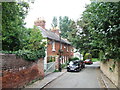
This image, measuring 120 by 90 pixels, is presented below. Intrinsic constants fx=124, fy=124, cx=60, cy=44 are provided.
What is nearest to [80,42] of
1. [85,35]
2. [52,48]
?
[85,35]

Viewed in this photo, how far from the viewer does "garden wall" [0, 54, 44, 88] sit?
665 centimetres

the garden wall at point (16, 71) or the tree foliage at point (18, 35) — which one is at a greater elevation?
the tree foliage at point (18, 35)

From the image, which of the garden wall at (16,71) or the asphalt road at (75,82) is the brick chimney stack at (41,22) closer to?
the asphalt road at (75,82)

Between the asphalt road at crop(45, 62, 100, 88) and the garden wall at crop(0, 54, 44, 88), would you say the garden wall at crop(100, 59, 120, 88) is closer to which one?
the asphalt road at crop(45, 62, 100, 88)

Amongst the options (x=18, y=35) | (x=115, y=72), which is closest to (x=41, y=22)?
(x=18, y=35)

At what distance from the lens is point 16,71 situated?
25.4ft

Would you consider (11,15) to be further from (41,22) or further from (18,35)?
(41,22)

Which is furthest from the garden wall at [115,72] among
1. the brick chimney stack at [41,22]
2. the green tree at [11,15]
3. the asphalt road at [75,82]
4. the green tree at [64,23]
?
the green tree at [64,23]

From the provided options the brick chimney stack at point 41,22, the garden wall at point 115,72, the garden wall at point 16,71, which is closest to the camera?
the garden wall at point 16,71

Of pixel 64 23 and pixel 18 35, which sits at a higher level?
pixel 64 23

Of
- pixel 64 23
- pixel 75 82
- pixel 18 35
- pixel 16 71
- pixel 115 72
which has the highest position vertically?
pixel 64 23

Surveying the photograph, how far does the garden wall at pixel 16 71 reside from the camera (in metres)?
6.65

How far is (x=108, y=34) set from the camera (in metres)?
7.52

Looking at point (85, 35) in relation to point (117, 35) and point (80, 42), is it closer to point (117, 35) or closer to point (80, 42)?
point (80, 42)
